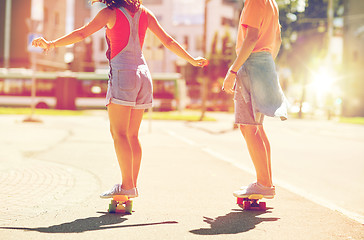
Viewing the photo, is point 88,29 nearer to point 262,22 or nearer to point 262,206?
point 262,22

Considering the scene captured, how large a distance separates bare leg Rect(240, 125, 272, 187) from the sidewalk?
253 mm

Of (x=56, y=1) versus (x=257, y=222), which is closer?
(x=257, y=222)

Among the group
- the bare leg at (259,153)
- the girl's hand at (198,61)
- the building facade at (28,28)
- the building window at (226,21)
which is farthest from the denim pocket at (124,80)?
the building window at (226,21)

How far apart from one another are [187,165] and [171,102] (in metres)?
33.9

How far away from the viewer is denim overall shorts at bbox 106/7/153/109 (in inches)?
162

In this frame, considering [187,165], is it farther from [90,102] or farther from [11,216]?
[90,102]

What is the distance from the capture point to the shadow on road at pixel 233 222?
3.62 m

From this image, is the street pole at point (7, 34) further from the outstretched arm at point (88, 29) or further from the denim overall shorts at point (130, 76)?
the denim overall shorts at point (130, 76)

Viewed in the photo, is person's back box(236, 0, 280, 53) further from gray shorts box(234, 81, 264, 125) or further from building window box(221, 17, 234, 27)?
building window box(221, 17, 234, 27)

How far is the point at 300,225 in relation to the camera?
12.8 feet

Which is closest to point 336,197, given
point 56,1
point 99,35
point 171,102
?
point 171,102

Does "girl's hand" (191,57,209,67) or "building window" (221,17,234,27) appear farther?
"building window" (221,17,234,27)

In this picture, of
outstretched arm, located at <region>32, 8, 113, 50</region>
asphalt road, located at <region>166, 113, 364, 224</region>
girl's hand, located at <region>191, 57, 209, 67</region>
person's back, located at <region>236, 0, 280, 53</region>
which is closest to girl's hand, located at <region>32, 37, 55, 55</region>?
outstretched arm, located at <region>32, 8, 113, 50</region>

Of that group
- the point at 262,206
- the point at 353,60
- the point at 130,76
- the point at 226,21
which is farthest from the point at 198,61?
the point at 226,21
